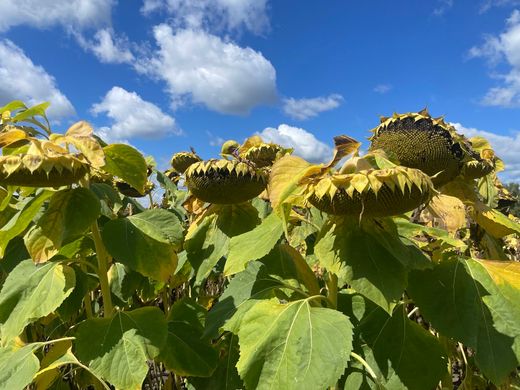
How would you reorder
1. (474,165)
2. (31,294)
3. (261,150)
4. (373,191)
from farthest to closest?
(261,150)
(474,165)
(31,294)
(373,191)

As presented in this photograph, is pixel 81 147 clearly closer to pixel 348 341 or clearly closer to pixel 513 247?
pixel 348 341

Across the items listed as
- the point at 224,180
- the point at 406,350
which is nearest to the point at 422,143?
the point at 406,350

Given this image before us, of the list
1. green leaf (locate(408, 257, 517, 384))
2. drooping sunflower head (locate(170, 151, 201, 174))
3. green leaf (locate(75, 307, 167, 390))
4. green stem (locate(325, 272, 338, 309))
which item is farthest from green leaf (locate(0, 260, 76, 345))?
drooping sunflower head (locate(170, 151, 201, 174))

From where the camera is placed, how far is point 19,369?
4.98 feet

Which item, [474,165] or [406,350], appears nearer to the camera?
[406,350]

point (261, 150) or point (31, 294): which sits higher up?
point (261, 150)

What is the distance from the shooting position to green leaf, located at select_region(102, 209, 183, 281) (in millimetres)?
1551

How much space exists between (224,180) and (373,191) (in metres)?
0.88

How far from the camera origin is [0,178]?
1.33 metres

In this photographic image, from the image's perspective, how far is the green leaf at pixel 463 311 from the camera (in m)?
1.25

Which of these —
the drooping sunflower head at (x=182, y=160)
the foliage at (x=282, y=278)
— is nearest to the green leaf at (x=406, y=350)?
the foliage at (x=282, y=278)

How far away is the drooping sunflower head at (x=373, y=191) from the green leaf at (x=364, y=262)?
104mm

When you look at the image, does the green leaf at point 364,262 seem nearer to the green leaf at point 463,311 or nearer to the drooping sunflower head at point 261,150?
the green leaf at point 463,311

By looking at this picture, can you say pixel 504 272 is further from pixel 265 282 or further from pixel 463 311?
pixel 265 282
